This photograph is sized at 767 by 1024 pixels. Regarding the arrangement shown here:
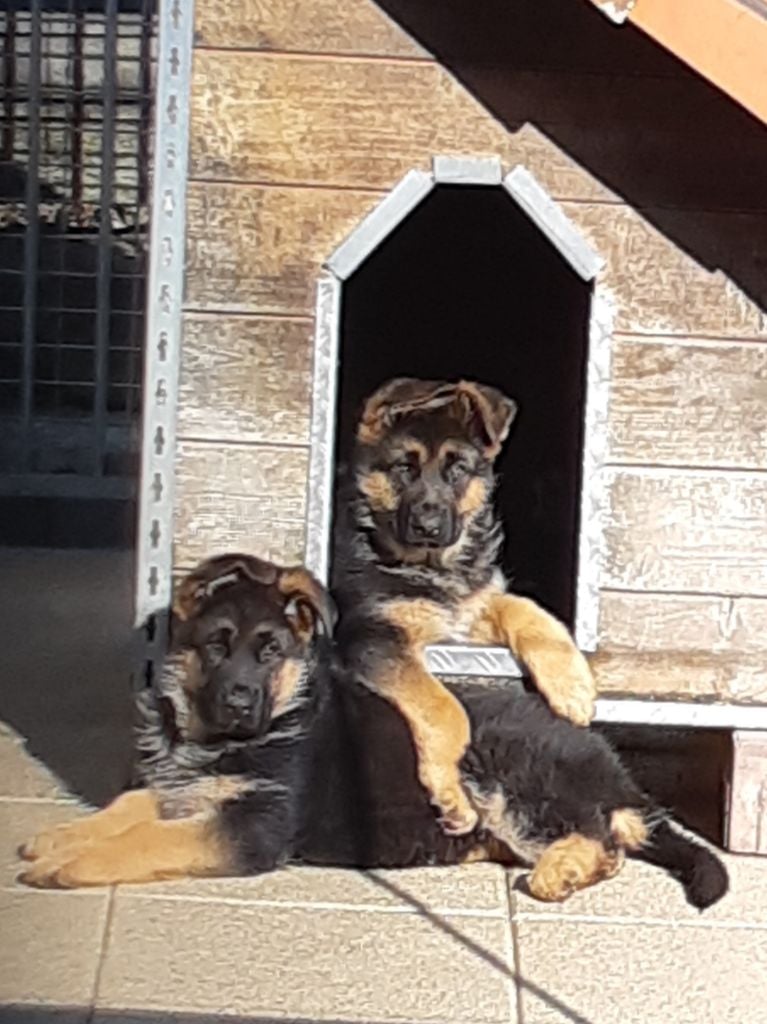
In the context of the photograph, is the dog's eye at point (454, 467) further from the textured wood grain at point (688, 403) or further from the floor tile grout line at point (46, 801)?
the floor tile grout line at point (46, 801)

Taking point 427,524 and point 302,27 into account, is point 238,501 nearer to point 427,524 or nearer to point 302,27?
point 427,524

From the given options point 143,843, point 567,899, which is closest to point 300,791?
point 143,843

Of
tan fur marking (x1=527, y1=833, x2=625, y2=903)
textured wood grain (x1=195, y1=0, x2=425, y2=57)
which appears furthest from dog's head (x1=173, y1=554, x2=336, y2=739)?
textured wood grain (x1=195, y1=0, x2=425, y2=57)

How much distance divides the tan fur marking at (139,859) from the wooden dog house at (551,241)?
0.46 meters

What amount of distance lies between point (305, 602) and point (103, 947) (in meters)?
0.75

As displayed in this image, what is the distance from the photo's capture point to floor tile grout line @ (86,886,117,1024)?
325 cm

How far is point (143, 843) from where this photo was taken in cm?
370

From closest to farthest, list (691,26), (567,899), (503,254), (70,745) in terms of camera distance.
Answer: (691,26), (567,899), (70,745), (503,254)

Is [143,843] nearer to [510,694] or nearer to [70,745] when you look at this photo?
[510,694]

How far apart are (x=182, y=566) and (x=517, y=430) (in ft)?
4.26

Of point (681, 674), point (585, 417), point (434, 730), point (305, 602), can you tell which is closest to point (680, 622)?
point (681, 674)

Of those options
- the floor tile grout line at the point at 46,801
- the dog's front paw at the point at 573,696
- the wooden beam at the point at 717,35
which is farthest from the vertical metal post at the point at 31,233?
the wooden beam at the point at 717,35

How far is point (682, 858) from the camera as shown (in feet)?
12.8

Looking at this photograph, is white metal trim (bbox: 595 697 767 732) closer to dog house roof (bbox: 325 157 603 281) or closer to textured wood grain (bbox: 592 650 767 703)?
textured wood grain (bbox: 592 650 767 703)
